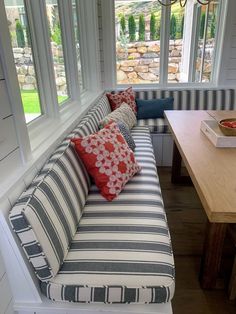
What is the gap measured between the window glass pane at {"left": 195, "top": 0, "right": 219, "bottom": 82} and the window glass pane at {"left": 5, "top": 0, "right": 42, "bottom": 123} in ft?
8.39

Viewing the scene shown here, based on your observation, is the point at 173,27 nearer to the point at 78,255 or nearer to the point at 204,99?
the point at 204,99

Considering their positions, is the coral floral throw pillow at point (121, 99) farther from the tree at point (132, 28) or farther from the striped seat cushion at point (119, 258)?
the striped seat cushion at point (119, 258)

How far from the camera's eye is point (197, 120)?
7.05 feet

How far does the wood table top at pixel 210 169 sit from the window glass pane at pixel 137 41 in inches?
65.4

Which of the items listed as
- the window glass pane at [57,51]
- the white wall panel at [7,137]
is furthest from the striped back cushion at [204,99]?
the white wall panel at [7,137]

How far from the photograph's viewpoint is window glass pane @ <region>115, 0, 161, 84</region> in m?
3.17

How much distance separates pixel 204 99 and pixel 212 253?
235 cm

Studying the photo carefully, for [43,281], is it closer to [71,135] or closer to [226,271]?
[71,135]

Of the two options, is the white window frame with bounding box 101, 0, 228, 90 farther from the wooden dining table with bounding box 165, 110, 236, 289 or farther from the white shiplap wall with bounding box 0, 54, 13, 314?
the white shiplap wall with bounding box 0, 54, 13, 314

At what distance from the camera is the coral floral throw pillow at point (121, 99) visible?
3.04 meters

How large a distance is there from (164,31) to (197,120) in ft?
5.55

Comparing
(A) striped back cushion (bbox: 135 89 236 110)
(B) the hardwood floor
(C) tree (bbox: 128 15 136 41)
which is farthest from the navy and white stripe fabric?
(B) the hardwood floor

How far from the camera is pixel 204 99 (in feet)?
10.7

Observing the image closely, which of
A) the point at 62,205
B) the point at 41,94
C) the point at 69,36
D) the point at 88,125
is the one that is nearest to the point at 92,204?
the point at 62,205
